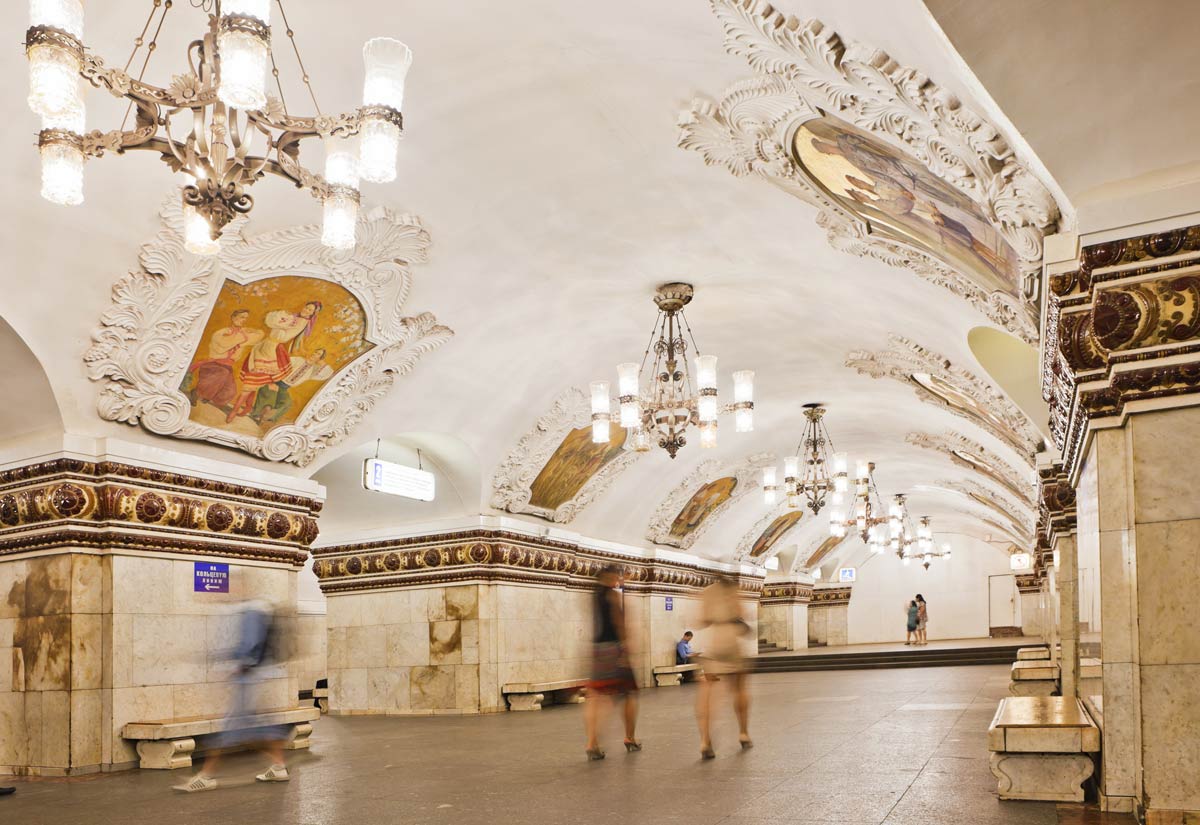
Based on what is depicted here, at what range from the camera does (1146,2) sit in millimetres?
3479

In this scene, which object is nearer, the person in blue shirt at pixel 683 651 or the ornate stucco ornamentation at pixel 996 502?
the person in blue shirt at pixel 683 651

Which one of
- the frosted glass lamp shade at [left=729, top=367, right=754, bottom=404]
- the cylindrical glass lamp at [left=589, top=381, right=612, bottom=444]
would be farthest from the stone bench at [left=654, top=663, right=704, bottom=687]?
the cylindrical glass lamp at [left=589, top=381, right=612, bottom=444]

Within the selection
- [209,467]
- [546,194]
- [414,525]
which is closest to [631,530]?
[414,525]

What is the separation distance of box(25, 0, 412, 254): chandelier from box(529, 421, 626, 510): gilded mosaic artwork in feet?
31.2

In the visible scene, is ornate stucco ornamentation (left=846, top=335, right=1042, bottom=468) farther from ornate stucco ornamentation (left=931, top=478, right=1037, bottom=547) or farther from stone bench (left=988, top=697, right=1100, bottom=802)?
ornate stucco ornamentation (left=931, top=478, right=1037, bottom=547)

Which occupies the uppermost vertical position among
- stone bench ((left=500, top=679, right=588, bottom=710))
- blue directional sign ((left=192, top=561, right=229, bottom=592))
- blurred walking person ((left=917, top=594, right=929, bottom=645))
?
blue directional sign ((left=192, top=561, right=229, bottom=592))

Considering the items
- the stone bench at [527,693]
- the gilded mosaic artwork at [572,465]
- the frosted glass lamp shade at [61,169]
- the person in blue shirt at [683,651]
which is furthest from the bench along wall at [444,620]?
the frosted glass lamp shade at [61,169]

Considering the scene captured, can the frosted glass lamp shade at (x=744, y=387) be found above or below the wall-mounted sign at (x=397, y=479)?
above

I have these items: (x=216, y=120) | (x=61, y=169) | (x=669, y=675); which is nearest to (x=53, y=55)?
(x=61, y=169)

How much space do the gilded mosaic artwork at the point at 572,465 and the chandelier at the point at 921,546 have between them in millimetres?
10968

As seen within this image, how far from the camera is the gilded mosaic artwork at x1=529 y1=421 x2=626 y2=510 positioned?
14.1m

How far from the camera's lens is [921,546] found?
2791cm

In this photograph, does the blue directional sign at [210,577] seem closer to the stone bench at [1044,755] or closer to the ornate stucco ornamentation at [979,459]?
the stone bench at [1044,755]

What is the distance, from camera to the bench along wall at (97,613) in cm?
805
